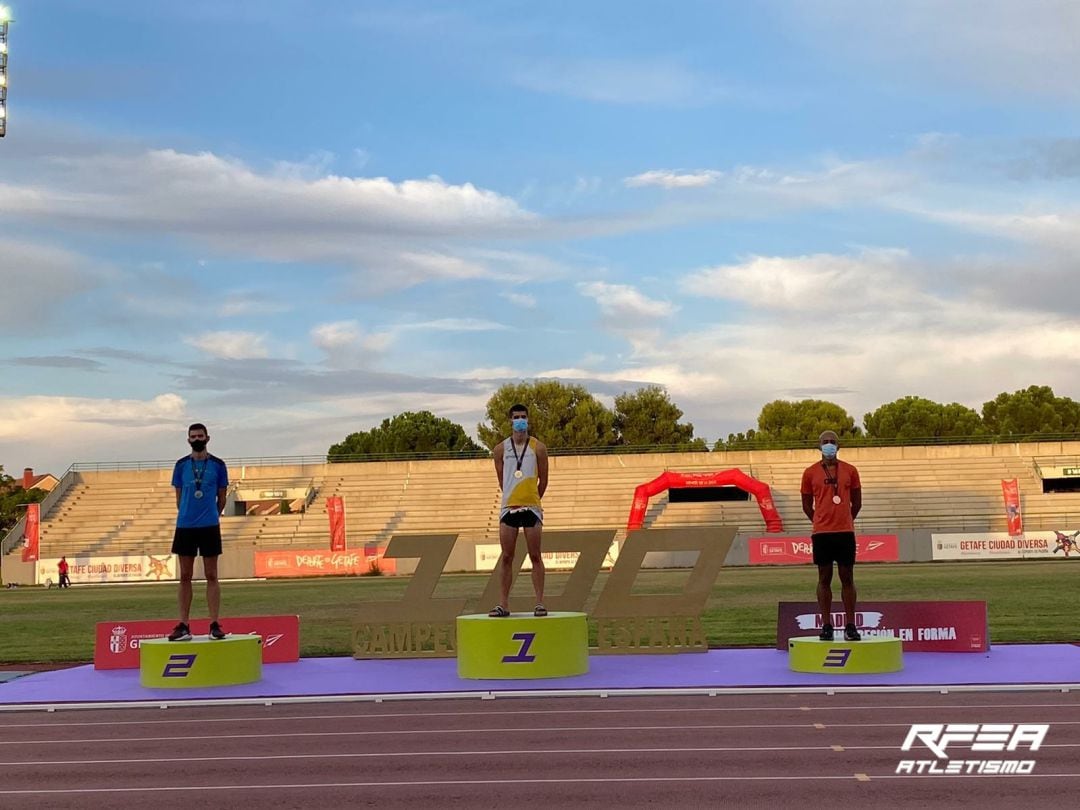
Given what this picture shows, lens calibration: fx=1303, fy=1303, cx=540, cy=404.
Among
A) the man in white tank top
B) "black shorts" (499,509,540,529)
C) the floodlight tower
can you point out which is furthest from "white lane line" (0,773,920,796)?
the floodlight tower

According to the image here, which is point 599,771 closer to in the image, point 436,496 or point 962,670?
point 962,670

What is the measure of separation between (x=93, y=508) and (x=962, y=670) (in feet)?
211

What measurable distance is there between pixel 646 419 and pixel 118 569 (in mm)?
56747

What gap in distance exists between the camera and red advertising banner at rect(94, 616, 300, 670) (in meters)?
14.8

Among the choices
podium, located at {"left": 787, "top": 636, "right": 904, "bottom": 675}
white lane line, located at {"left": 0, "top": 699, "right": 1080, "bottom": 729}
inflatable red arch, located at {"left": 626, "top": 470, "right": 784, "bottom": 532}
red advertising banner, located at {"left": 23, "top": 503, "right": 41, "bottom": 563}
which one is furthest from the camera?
red advertising banner, located at {"left": 23, "top": 503, "right": 41, "bottom": 563}

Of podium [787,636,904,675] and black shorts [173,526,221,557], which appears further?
black shorts [173,526,221,557]

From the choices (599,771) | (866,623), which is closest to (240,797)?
(599,771)

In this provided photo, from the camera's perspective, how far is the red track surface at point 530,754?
738cm

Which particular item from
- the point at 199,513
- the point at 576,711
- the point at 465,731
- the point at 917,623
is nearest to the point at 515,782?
the point at 465,731

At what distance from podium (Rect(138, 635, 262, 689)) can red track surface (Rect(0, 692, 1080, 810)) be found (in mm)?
1266

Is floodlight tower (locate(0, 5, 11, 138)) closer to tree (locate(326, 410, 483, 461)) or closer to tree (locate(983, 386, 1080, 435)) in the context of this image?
tree (locate(326, 410, 483, 461))

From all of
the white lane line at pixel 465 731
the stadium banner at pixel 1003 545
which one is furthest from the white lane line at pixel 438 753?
the stadium banner at pixel 1003 545

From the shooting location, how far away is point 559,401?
10369cm

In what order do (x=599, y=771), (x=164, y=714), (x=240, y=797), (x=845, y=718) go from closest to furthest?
1. (x=240, y=797)
2. (x=599, y=771)
3. (x=845, y=718)
4. (x=164, y=714)
